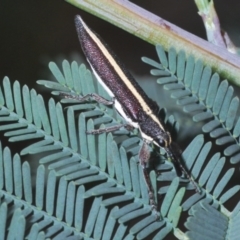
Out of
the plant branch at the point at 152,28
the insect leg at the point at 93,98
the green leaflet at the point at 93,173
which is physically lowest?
the green leaflet at the point at 93,173

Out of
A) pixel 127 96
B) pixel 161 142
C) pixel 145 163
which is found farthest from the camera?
pixel 127 96

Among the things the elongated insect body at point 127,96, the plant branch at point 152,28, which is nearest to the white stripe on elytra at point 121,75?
the elongated insect body at point 127,96

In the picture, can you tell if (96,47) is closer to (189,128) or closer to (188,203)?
(189,128)

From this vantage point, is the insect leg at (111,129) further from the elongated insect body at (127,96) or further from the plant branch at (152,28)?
the plant branch at (152,28)

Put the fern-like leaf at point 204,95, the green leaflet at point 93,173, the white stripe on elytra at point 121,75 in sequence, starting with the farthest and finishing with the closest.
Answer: the white stripe on elytra at point 121,75 < the fern-like leaf at point 204,95 < the green leaflet at point 93,173

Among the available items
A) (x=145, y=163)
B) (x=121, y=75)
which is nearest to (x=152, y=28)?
(x=121, y=75)

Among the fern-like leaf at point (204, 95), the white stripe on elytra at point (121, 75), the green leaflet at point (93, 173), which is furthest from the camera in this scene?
the white stripe on elytra at point (121, 75)

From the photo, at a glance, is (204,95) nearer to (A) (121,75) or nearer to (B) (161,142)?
(B) (161,142)
